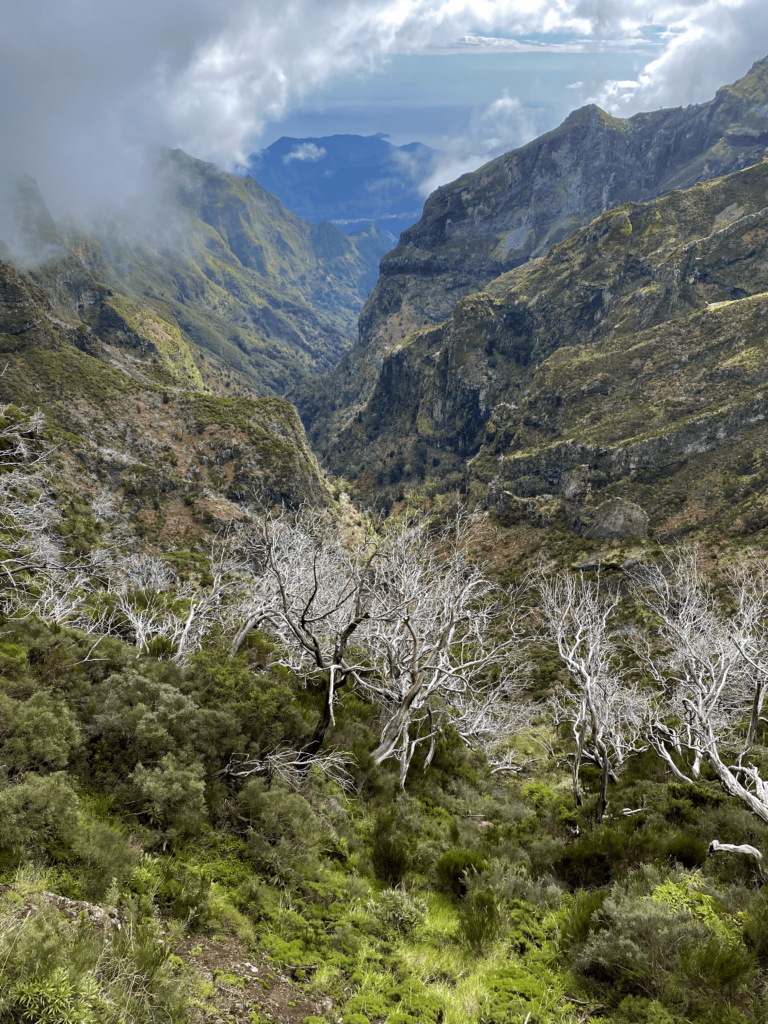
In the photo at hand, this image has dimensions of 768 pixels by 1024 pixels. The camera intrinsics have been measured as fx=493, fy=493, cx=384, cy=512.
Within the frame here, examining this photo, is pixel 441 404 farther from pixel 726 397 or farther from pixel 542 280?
pixel 726 397

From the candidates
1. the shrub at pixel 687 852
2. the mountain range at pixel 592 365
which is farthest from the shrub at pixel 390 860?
the mountain range at pixel 592 365

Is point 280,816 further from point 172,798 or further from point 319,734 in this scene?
point 319,734

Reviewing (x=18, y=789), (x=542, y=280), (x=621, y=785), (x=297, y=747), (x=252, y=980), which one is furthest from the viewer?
(x=542, y=280)

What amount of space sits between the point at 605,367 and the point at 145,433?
271 feet

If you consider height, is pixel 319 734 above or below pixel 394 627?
below

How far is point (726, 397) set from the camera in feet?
225

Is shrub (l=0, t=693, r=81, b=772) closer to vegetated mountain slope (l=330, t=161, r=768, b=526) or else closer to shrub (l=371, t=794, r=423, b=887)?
shrub (l=371, t=794, r=423, b=887)

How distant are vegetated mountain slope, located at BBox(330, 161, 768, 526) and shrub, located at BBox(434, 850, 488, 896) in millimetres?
59512

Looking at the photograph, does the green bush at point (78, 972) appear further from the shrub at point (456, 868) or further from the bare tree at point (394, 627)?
the bare tree at point (394, 627)

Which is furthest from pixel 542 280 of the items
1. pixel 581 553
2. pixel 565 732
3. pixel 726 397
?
pixel 565 732

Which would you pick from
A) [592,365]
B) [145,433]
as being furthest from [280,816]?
[592,365]

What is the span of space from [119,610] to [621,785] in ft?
58.8

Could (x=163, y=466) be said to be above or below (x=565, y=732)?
above

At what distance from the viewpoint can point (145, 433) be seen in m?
72.5
